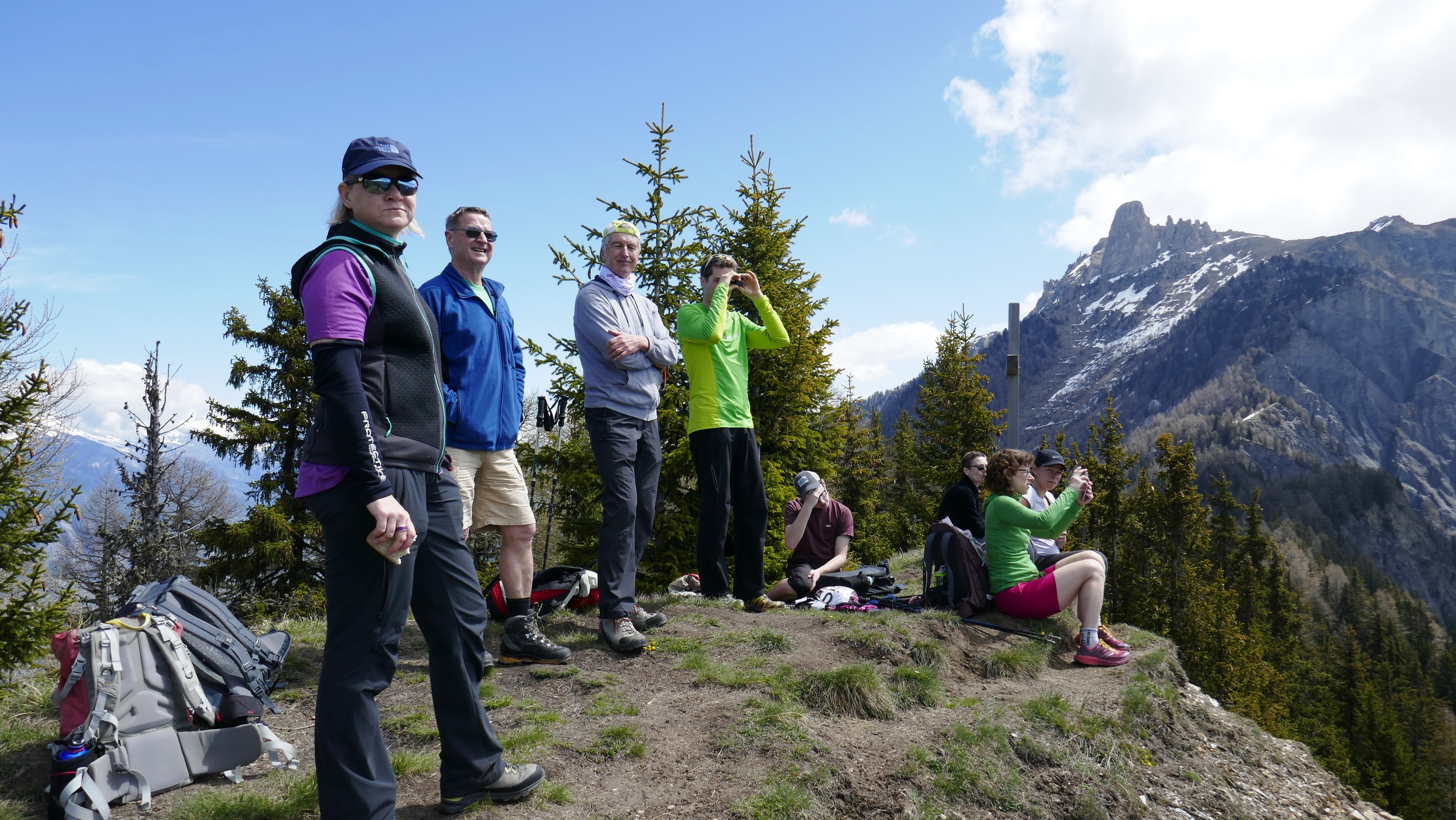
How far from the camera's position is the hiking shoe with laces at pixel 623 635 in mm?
5047

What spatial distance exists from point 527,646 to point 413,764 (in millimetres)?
1367

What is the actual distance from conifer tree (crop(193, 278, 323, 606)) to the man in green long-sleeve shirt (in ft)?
54.3

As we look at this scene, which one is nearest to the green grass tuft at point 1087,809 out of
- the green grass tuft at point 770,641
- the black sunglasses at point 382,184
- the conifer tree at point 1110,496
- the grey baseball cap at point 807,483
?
the green grass tuft at point 770,641

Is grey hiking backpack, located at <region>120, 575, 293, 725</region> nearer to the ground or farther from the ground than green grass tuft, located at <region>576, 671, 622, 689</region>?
farther from the ground

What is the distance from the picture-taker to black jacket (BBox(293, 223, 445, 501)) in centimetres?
236

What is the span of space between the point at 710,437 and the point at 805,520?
7.41ft

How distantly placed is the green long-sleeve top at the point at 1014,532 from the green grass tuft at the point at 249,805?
17.4 feet

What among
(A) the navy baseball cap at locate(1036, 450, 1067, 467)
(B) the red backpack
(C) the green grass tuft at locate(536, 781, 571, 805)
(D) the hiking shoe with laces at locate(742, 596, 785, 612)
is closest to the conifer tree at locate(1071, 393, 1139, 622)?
(A) the navy baseball cap at locate(1036, 450, 1067, 467)

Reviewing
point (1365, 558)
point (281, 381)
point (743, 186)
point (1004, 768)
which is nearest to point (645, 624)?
point (1004, 768)

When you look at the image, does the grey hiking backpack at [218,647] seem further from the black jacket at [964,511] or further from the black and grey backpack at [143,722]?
the black jacket at [964,511]

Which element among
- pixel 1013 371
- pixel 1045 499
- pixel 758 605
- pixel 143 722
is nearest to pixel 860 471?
pixel 1013 371

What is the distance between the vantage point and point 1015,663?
6254 mm

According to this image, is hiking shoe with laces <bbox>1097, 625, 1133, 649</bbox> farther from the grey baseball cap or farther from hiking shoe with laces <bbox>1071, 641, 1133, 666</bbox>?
the grey baseball cap

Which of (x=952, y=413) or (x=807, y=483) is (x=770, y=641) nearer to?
(x=807, y=483)
